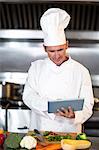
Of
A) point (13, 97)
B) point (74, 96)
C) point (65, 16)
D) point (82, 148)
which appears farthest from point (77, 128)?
point (13, 97)

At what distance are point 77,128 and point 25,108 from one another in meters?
0.93

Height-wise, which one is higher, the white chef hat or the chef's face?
the white chef hat

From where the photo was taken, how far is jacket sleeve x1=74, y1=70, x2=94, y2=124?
2514mm

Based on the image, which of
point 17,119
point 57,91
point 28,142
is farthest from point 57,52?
point 17,119

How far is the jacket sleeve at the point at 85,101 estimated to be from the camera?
251 centimetres

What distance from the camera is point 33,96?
2.60 metres

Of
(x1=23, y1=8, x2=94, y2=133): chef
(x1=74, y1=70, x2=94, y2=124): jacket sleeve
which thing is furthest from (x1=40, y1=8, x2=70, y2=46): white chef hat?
(x1=74, y1=70, x2=94, y2=124): jacket sleeve

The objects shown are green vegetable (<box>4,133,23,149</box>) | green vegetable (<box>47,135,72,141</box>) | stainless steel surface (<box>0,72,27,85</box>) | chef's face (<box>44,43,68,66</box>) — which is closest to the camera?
green vegetable (<box>4,133,23,149</box>)

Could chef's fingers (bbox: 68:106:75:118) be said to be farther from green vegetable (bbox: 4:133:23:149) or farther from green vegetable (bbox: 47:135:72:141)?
green vegetable (bbox: 4:133:23:149)

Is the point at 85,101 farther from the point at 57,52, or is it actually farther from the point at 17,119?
the point at 17,119

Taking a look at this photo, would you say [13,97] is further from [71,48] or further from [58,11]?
[58,11]

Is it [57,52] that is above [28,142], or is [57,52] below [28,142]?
above

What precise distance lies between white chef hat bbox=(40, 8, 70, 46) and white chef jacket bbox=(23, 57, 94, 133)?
201 mm

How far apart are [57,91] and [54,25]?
474 mm
